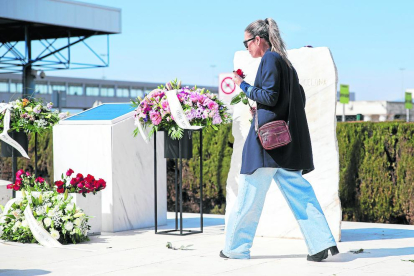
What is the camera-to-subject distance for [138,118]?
7.58 metres

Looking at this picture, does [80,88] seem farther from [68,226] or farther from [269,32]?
[269,32]

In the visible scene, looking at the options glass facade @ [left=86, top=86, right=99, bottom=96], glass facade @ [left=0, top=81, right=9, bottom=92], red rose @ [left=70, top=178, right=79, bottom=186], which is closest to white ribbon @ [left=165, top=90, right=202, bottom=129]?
red rose @ [left=70, top=178, right=79, bottom=186]

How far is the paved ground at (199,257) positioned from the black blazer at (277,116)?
847 mm

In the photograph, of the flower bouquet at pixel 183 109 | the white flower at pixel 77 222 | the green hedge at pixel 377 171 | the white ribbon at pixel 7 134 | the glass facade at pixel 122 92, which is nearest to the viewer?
A: the white flower at pixel 77 222

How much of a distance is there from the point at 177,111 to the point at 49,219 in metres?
1.81

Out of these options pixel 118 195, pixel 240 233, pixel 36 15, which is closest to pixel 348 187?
pixel 118 195

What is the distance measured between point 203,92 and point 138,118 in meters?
0.81

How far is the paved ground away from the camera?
5383 millimetres

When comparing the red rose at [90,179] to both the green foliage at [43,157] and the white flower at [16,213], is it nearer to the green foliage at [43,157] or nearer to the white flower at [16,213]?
the white flower at [16,213]

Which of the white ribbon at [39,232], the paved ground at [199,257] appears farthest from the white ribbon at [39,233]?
the paved ground at [199,257]

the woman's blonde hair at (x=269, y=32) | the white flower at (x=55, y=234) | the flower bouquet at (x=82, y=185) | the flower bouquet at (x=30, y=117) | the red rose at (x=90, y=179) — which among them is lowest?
the white flower at (x=55, y=234)

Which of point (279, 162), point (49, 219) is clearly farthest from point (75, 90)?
point (279, 162)

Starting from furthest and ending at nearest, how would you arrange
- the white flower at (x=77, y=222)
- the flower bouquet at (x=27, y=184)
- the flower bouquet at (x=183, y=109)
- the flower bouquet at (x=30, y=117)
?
the flower bouquet at (x=30, y=117), the flower bouquet at (x=27, y=184), the flower bouquet at (x=183, y=109), the white flower at (x=77, y=222)

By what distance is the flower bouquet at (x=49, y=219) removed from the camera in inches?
279
